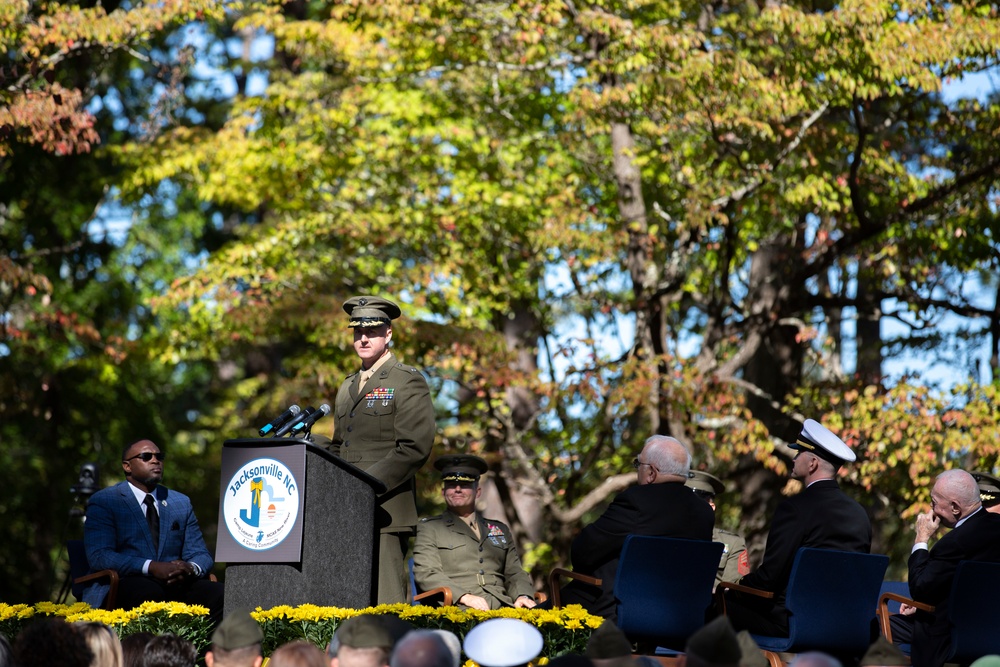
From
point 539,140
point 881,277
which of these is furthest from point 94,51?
point 881,277

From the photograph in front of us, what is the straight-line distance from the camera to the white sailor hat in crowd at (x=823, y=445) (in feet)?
20.6

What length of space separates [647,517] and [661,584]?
0.45m

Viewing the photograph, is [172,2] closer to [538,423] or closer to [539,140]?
[539,140]

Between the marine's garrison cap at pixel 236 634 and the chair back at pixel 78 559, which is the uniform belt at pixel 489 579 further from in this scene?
the marine's garrison cap at pixel 236 634

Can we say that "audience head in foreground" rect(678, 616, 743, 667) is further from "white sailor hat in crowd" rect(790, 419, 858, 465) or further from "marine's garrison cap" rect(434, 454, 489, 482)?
"marine's garrison cap" rect(434, 454, 489, 482)

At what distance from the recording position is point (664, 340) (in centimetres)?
1277

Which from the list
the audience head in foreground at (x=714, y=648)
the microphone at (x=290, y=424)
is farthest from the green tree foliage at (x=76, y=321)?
the audience head in foreground at (x=714, y=648)

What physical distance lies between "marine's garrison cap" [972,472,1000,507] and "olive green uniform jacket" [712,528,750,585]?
1528 millimetres

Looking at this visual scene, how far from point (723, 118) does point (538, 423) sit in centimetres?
471

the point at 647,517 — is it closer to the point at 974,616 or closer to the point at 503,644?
the point at 974,616

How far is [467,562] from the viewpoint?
7.48 metres

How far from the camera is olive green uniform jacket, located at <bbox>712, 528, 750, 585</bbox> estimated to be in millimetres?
8047

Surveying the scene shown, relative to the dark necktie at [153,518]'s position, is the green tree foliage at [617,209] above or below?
above

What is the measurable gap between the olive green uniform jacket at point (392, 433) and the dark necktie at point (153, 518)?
1.40 metres
